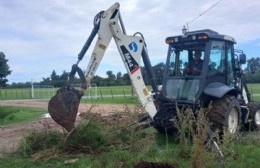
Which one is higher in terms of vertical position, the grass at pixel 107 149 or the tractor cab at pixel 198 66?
the tractor cab at pixel 198 66

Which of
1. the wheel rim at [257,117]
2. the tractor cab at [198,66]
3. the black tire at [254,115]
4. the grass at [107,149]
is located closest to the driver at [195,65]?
the tractor cab at [198,66]

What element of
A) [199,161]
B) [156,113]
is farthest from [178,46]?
[199,161]

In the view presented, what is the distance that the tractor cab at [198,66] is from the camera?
396 inches

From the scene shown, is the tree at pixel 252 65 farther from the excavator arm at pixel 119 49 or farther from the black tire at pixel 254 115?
the excavator arm at pixel 119 49

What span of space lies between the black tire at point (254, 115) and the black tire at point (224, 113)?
1.48m

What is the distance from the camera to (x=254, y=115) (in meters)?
11.8

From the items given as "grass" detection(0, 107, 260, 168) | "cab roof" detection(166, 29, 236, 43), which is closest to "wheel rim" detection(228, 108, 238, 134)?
"grass" detection(0, 107, 260, 168)

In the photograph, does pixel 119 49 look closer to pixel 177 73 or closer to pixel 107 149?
pixel 177 73

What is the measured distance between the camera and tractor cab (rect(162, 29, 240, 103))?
33.0ft

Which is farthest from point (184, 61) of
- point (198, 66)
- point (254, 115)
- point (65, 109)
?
point (65, 109)

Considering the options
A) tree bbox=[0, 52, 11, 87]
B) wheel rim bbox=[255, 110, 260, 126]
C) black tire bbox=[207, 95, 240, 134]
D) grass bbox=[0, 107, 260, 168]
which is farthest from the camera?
tree bbox=[0, 52, 11, 87]

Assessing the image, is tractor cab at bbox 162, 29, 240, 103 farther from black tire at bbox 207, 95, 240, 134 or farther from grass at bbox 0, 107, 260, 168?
grass at bbox 0, 107, 260, 168

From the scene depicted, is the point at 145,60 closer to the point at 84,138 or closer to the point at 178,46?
the point at 178,46

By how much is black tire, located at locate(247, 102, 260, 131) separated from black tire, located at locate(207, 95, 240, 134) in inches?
58.4
